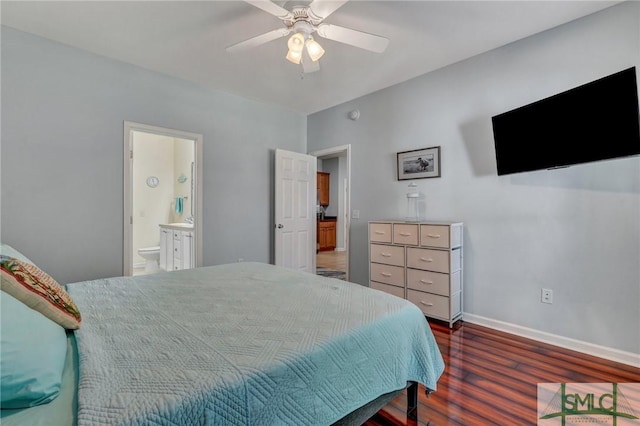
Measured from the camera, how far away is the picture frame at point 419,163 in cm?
327

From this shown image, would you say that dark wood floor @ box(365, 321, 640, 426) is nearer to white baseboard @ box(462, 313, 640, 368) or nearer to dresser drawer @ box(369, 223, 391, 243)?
white baseboard @ box(462, 313, 640, 368)

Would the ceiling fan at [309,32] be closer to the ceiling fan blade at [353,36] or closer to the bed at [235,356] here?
the ceiling fan blade at [353,36]

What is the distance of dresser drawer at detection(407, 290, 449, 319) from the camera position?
2.85 metres

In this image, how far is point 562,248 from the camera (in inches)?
98.0

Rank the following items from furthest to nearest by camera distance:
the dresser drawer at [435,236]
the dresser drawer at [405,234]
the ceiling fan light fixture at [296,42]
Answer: the dresser drawer at [405,234] → the dresser drawer at [435,236] → the ceiling fan light fixture at [296,42]

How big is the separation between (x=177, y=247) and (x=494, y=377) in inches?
158

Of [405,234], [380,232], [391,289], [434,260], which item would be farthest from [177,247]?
[434,260]

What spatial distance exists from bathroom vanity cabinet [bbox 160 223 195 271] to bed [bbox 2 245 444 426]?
2148 mm

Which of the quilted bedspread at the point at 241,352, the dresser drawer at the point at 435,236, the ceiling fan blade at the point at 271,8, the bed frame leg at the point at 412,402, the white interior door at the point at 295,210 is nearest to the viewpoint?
the quilted bedspread at the point at 241,352

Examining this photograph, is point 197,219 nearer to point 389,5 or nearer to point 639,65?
point 389,5

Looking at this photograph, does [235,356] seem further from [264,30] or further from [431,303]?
[264,30]

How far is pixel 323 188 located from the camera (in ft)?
26.7

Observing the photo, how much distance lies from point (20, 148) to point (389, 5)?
3.23 meters

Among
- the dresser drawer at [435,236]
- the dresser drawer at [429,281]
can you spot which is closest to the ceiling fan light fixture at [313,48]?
the dresser drawer at [435,236]
